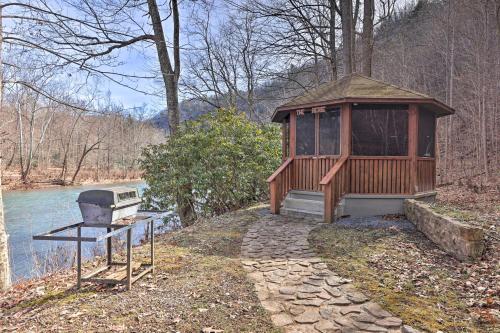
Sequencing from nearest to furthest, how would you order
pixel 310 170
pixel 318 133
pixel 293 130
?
pixel 318 133 → pixel 310 170 → pixel 293 130

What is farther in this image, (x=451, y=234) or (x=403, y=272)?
(x=451, y=234)

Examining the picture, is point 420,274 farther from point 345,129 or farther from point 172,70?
point 172,70

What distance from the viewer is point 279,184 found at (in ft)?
26.3

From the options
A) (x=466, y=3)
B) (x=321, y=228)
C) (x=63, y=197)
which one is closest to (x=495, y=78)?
(x=466, y=3)

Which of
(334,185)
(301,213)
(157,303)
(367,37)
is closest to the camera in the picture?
(157,303)

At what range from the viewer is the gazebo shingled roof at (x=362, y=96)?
23.4 feet

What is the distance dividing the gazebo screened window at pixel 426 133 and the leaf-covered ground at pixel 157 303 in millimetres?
5250

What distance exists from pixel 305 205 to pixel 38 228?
852 cm

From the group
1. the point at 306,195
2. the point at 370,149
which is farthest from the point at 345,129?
the point at 306,195

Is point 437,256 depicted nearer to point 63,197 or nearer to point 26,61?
point 26,61

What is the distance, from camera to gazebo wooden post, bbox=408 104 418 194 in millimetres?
7258

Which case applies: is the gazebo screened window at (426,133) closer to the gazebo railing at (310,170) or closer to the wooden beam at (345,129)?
the wooden beam at (345,129)

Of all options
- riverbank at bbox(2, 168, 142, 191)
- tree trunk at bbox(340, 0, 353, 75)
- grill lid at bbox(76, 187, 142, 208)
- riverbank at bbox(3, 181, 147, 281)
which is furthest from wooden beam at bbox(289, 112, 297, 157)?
riverbank at bbox(2, 168, 142, 191)

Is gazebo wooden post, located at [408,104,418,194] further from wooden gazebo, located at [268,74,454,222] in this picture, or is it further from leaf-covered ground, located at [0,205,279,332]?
leaf-covered ground, located at [0,205,279,332]
